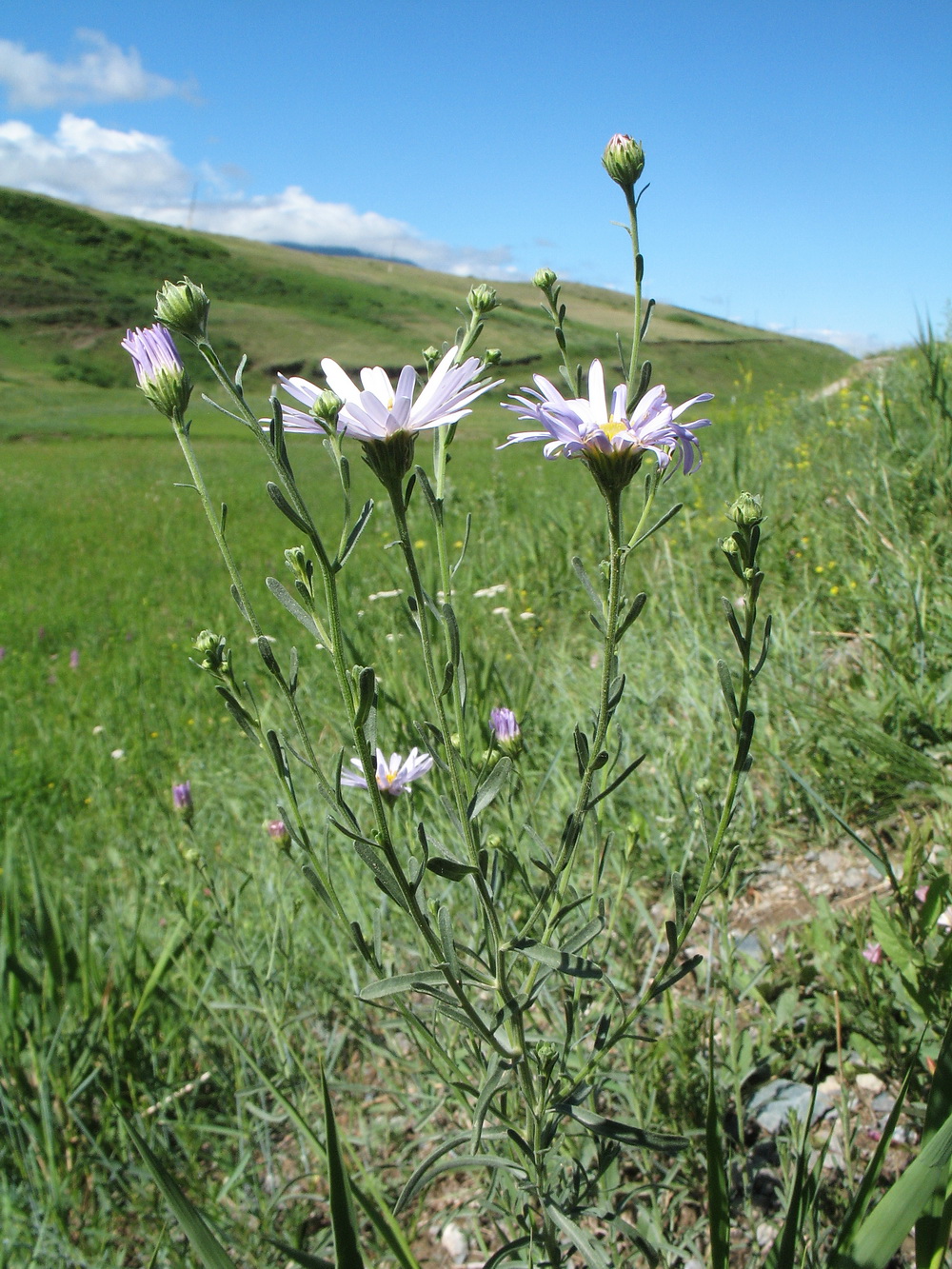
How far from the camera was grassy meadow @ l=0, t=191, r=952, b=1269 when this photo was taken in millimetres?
1193

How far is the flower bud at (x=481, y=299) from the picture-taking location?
3.26 ft

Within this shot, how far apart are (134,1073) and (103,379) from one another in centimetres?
3581

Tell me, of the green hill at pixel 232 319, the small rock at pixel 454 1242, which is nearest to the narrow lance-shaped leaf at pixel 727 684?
the small rock at pixel 454 1242

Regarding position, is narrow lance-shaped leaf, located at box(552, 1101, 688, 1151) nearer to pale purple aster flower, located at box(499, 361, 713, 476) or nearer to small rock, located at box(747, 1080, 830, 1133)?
small rock, located at box(747, 1080, 830, 1133)

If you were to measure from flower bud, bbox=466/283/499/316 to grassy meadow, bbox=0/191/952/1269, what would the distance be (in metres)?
0.53

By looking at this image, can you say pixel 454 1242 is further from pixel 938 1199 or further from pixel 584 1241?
pixel 938 1199

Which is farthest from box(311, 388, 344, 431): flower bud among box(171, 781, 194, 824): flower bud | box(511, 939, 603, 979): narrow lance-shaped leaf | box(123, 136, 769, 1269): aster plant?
box(171, 781, 194, 824): flower bud

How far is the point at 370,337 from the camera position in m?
33.7

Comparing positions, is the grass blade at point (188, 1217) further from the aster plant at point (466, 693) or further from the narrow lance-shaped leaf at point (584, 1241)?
the narrow lance-shaped leaf at point (584, 1241)

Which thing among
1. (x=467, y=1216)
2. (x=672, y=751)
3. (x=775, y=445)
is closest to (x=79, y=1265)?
(x=467, y=1216)

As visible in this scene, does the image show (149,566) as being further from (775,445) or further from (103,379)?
(103,379)

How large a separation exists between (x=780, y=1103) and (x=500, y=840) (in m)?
0.66

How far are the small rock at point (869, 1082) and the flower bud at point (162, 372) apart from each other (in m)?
1.31

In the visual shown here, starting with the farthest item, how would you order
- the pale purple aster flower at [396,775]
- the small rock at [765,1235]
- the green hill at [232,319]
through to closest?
1. the green hill at [232,319]
2. the pale purple aster flower at [396,775]
3. the small rock at [765,1235]
